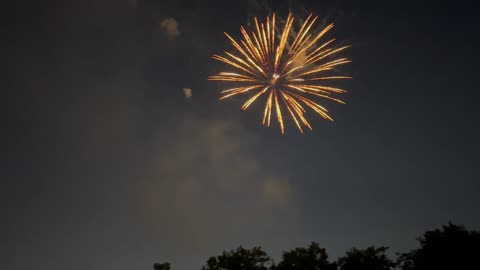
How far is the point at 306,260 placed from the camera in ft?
153

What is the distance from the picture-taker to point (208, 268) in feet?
162

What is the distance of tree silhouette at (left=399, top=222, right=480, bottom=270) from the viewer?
37.2 meters

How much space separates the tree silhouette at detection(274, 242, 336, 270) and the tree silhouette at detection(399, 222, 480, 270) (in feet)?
33.1

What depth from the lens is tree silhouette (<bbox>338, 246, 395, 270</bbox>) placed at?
44094 mm

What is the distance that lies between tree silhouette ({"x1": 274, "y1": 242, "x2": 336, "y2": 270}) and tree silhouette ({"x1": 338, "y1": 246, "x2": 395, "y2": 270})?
195cm

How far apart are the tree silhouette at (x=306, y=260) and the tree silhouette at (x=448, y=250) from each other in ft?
33.1

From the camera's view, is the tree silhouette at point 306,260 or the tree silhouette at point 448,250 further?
the tree silhouette at point 306,260

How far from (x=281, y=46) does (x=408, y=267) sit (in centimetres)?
3166

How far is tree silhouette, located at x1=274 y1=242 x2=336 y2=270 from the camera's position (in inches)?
1821

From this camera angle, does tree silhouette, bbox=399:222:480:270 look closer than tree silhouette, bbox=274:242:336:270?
Yes

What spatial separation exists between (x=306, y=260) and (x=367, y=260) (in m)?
7.58

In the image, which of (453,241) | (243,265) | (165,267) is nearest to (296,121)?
(453,241)

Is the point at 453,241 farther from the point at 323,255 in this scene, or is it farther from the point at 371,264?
the point at 323,255

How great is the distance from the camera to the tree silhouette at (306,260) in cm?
4625
